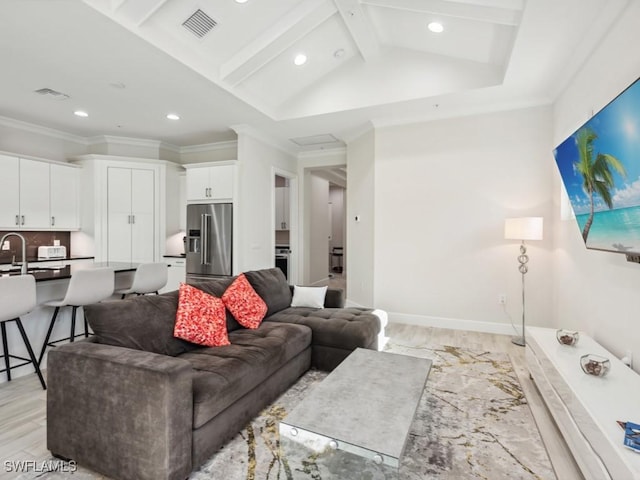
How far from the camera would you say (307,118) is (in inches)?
186

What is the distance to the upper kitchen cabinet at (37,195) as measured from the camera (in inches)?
183

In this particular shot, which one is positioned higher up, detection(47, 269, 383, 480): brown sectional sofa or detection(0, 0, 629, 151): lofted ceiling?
detection(0, 0, 629, 151): lofted ceiling

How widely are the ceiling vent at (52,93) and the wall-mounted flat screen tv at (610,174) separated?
5250 mm

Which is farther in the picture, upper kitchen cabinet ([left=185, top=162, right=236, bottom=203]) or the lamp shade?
upper kitchen cabinet ([left=185, top=162, right=236, bottom=203])

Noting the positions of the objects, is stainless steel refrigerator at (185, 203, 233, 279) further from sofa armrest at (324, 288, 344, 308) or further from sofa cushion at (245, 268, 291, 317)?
sofa armrest at (324, 288, 344, 308)

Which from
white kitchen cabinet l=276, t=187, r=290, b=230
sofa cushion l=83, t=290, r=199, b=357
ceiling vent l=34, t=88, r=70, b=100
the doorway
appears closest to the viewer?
sofa cushion l=83, t=290, r=199, b=357

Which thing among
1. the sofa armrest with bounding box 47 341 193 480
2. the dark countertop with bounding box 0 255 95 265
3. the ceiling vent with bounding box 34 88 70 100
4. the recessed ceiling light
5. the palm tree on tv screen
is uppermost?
the recessed ceiling light

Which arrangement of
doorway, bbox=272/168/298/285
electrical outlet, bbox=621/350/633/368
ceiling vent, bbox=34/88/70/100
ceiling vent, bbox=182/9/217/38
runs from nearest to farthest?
electrical outlet, bbox=621/350/633/368, ceiling vent, bbox=182/9/217/38, ceiling vent, bbox=34/88/70/100, doorway, bbox=272/168/298/285

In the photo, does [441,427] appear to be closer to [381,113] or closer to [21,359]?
[21,359]

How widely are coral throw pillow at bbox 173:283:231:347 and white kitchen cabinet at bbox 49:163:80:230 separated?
4.10 m

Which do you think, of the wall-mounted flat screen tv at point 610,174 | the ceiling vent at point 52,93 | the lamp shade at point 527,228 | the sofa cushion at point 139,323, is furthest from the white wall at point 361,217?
the ceiling vent at point 52,93

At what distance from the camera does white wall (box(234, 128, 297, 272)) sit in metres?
5.07

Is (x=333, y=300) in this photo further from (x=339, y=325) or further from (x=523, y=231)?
(x=523, y=231)

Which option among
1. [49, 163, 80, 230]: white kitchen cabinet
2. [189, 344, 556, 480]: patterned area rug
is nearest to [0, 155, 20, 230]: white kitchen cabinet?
[49, 163, 80, 230]: white kitchen cabinet
